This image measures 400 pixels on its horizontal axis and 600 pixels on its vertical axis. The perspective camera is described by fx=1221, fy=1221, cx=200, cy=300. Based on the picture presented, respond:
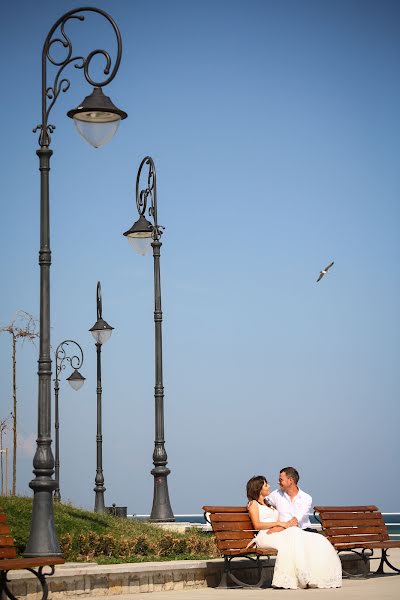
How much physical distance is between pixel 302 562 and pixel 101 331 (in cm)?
1592

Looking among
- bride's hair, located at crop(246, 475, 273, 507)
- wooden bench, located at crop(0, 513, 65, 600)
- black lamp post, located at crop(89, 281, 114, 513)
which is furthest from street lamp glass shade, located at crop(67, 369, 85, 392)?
wooden bench, located at crop(0, 513, 65, 600)

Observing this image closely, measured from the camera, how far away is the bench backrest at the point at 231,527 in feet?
51.1

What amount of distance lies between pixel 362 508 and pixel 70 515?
4.92 metres

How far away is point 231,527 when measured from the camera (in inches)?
627

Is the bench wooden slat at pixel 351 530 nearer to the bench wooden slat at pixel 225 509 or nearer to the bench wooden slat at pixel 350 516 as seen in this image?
the bench wooden slat at pixel 350 516

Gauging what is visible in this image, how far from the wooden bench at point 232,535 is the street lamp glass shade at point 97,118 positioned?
4973 mm

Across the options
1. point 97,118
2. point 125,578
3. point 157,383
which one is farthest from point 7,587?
point 157,383

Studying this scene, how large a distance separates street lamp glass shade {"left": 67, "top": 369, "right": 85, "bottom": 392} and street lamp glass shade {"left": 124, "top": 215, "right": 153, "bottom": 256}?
1336 centimetres

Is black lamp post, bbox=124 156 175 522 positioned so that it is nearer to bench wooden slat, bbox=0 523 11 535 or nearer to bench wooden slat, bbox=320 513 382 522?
bench wooden slat, bbox=320 513 382 522

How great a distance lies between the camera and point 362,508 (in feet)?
59.9

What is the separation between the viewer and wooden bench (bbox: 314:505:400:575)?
56.3 feet

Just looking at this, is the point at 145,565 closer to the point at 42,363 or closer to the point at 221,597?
the point at 221,597

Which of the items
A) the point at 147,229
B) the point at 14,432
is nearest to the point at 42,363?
the point at 147,229

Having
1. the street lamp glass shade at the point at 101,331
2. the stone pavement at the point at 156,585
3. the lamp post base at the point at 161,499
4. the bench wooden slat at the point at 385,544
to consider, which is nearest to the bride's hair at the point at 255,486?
the stone pavement at the point at 156,585
